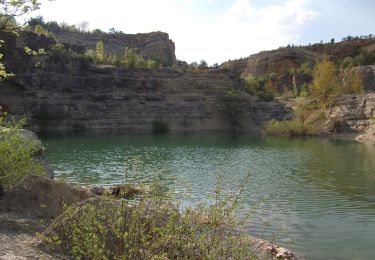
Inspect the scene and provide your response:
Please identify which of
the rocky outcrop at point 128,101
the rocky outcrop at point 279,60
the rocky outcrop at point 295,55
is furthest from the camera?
the rocky outcrop at point 279,60

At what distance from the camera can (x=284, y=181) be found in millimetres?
28781

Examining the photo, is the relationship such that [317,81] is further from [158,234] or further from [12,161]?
[158,234]

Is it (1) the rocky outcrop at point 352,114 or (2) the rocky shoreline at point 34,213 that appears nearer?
(2) the rocky shoreline at point 34,213

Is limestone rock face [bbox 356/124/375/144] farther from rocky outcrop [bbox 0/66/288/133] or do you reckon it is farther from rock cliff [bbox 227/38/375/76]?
rock cliff [bbox 227/38/375/76]

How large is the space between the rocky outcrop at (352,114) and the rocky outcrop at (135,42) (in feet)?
277

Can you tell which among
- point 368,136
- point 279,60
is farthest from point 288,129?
point 279,60

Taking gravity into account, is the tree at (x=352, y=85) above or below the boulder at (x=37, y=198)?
above

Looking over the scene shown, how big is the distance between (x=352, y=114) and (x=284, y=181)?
5264cm

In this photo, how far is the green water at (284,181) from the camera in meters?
15.6

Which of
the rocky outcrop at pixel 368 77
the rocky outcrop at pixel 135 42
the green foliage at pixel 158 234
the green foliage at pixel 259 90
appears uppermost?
the rocky outcrop at pixel 135 42

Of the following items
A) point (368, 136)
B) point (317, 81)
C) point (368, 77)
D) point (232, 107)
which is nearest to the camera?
point (368, 136)

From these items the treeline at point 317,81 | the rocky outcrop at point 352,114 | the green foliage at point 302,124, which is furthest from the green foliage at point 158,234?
the treeline at point 317,81

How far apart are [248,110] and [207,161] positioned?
58.9 metres

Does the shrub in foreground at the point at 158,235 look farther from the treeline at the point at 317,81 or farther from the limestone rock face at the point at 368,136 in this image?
the treeline at the point at 317,81
